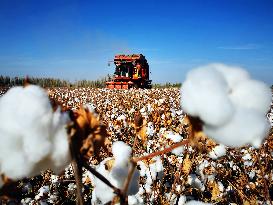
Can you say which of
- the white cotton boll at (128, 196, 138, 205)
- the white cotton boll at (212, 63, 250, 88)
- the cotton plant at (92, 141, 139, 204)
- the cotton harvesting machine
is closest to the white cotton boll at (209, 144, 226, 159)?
the white cotton boll at (128, 196, 138, 205)

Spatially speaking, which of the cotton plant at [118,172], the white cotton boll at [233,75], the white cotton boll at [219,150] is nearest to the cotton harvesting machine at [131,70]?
the white cotton boll at [219,150]

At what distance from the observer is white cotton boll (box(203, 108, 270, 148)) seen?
666mm

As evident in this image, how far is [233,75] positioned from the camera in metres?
0.70

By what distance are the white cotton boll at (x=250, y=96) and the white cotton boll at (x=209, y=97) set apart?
24 mm

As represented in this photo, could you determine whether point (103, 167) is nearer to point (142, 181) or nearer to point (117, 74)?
point (142, 181)

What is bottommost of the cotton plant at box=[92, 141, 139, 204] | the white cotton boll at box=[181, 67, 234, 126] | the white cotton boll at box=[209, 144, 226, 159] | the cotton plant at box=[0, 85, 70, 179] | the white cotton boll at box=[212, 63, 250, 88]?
→ the white cotton boll at box=[209, 144, 226, 159]

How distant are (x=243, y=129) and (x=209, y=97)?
0.10m

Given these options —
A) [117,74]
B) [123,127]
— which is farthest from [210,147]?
[117,74]

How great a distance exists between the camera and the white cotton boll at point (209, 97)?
660mm

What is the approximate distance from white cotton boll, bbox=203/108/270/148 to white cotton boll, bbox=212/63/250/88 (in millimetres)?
62

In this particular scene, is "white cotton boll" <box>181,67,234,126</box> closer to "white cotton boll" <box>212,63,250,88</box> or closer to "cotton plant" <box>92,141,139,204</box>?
"white cotton boll" <box>212,63,250,88</box>

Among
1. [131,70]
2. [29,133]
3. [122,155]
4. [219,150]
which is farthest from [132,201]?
[131,70]

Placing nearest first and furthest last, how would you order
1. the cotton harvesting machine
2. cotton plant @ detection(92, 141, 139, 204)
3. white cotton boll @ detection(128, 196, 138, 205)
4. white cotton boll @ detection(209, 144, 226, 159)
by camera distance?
cotton plant @ detection(92, 141, 139, 204), white cotton boll @ detection(128, 196, 138, 205), white cotton boll @ detection(209, 144, 226, 159), the cotton harvesting machine

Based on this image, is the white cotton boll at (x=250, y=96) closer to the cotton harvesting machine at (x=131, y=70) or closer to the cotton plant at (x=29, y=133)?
the cotton plant at (x=29, y=133)
